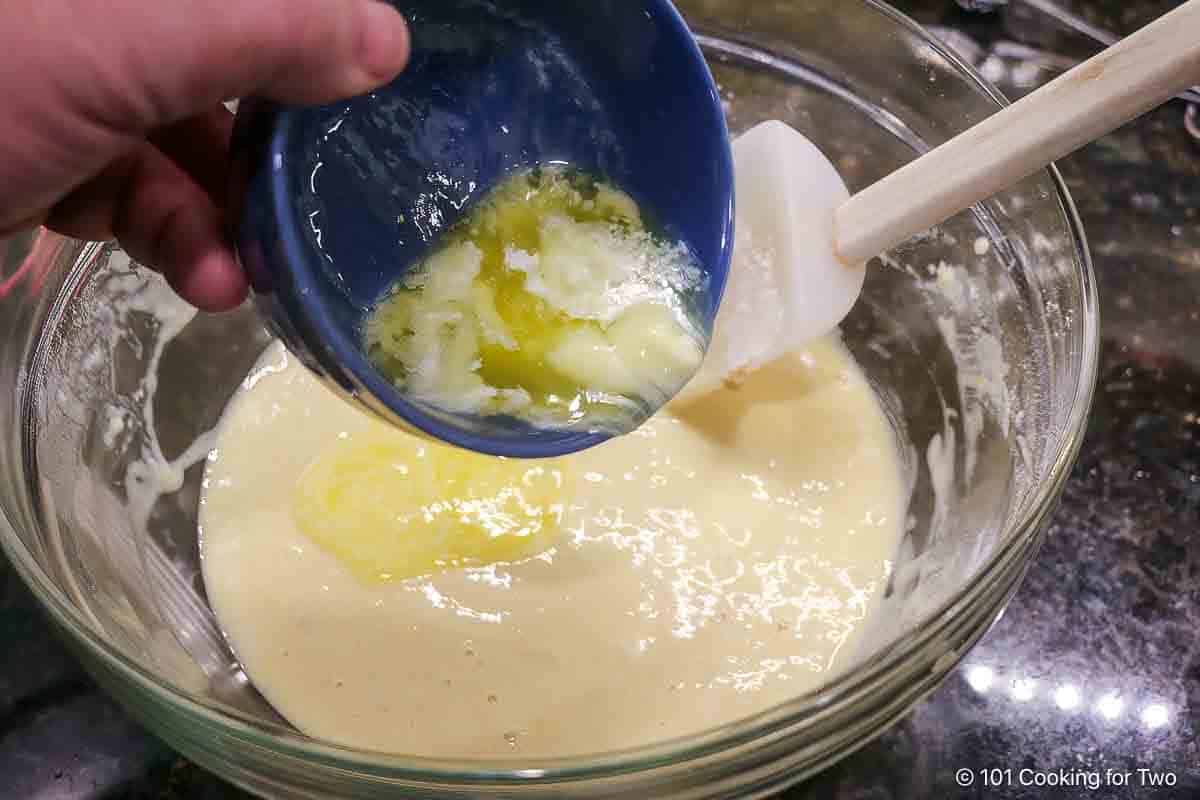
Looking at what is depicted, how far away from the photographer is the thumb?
774 mm

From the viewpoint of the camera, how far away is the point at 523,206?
111cm

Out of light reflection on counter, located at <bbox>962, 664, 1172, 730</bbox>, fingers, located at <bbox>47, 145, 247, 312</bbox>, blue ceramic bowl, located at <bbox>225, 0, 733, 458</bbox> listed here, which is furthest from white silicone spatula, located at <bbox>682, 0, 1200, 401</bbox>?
fingers, located at <bbox>47, 145, 247, 312</bbox>

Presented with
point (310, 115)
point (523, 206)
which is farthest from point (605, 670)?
point (310, 115)

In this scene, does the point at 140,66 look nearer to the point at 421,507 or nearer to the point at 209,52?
the point at 209,52

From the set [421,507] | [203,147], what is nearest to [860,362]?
[421,507]

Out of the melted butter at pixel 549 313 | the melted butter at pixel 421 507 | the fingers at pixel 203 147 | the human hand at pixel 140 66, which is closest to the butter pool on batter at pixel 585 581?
the melted butter at pixel 421 507

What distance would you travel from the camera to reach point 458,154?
1.09 metres

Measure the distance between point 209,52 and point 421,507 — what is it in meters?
0.74

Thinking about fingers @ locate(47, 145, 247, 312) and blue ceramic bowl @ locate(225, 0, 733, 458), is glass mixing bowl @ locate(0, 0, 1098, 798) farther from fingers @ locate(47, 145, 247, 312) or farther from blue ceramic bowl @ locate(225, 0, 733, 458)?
blue ceramic bowl @ locate(225, 0, 733, 458)

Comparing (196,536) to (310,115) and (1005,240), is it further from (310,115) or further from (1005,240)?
(1005,240)

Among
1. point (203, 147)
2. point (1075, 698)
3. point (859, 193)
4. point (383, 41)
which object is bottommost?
point (1075, 698)

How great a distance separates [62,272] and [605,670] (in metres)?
0.79

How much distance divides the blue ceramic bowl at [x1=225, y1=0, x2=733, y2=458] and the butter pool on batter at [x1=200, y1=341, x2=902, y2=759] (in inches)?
13.3

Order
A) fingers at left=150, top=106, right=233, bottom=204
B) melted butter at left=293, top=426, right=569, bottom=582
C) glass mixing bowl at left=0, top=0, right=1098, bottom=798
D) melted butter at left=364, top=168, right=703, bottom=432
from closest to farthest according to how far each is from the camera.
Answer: glass mixing bowl at left=0, top=0, right=1098, bottom=798 < melted butter at left=364, top=168, right=703, bottom=432 < fingers at left=150, top=106, right=233, bottom=204 < melted butter at left=293, top=426, right=569, bottom=582
